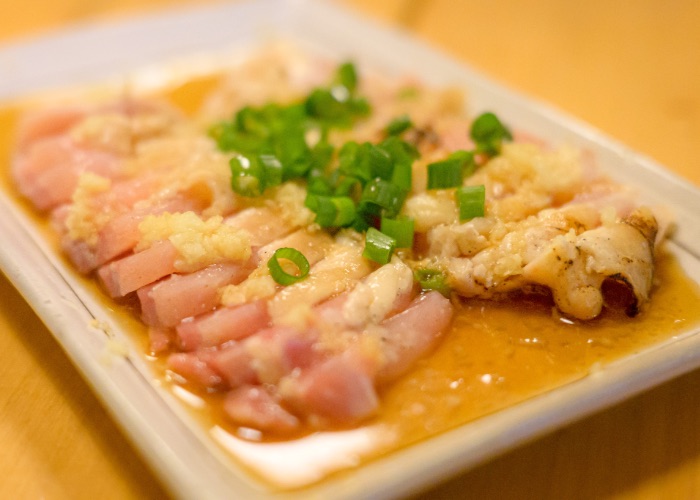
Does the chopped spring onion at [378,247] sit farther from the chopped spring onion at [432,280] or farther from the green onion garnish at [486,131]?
the green onion garnish at [486,131]

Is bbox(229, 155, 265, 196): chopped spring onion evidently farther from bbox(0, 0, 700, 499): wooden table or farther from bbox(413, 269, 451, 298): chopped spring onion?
bbox(0, 0, 700, 499): wooden table

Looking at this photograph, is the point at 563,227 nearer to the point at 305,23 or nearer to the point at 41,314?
the point at 41,314

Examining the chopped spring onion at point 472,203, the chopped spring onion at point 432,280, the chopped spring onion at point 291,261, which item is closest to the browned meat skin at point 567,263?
the chopped spring onion at point 432,280

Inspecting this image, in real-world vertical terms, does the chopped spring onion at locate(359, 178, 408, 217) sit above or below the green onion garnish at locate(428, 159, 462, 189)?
below

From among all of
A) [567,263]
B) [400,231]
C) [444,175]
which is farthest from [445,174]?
[567,263]

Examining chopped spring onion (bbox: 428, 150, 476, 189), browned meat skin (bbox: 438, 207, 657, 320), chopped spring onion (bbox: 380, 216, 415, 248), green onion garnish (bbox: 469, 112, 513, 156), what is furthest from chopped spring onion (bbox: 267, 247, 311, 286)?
green onion garnish (bbox: 469, 112, 513, 156)

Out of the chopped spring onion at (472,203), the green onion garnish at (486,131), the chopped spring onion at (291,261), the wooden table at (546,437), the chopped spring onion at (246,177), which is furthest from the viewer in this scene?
the green onion garnish at (486,131)
